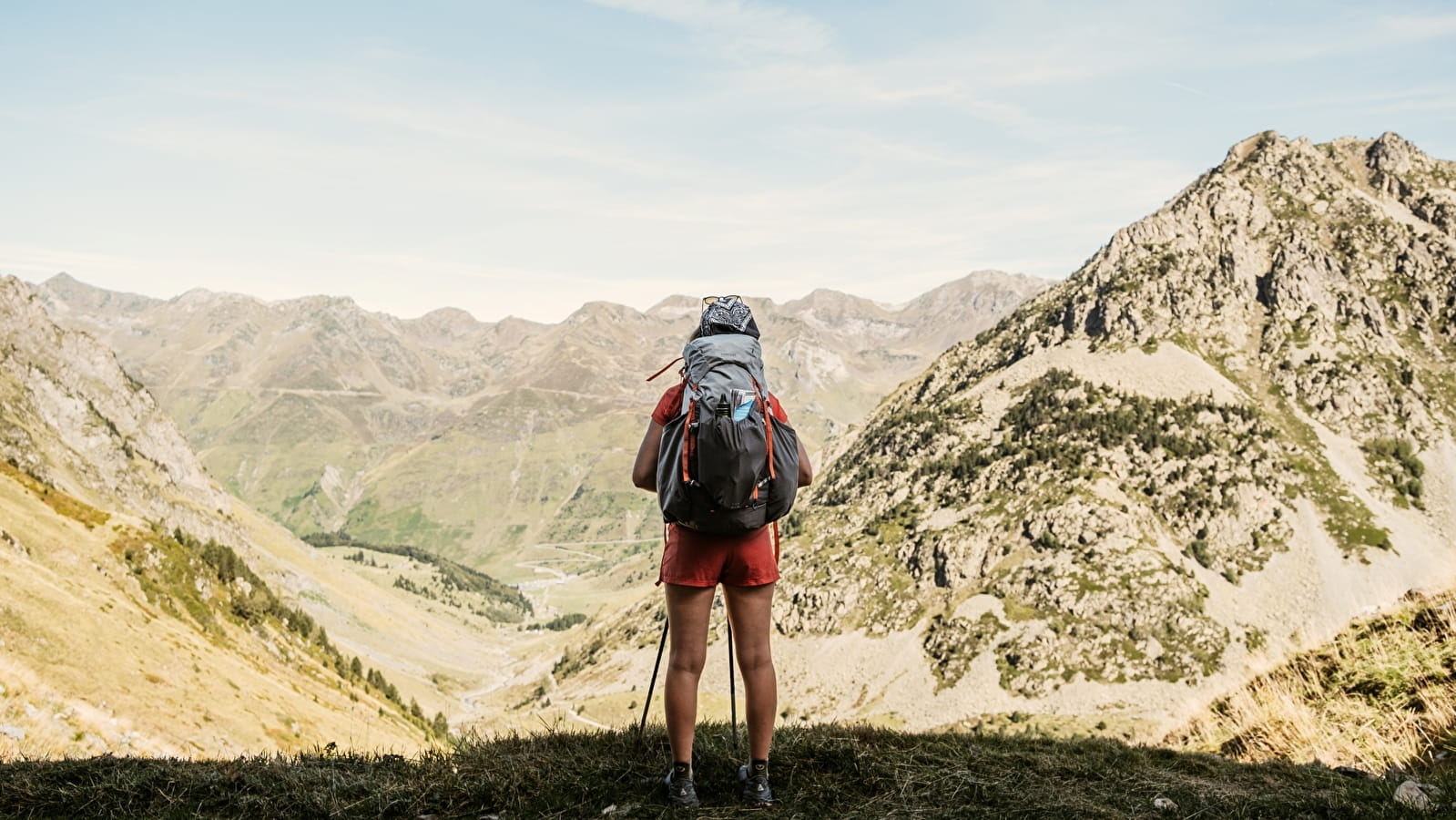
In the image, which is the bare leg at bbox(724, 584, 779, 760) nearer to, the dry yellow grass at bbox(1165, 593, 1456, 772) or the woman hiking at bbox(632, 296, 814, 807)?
the woman hiking at bbox(632, 296, 814, 807)

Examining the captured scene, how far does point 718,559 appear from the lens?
751cm

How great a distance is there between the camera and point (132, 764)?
8.60m

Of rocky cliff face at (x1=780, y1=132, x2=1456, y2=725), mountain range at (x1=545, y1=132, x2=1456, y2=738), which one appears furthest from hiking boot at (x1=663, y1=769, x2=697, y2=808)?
rocky cliff face at (x1=780, y1=132, x2=1456, y2=725)

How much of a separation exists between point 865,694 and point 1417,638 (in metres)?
139

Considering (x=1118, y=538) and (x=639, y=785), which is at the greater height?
(x=639, y=785)

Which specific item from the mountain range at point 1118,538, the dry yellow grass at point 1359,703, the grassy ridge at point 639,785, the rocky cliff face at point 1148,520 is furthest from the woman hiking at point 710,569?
the rocky cliff face at point 1148,520

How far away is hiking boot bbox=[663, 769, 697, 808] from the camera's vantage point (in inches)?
303

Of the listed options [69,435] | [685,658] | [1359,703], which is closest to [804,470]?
[685,658]

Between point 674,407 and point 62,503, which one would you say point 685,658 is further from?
point 62,503

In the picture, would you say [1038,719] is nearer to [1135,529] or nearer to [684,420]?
[1135,529]

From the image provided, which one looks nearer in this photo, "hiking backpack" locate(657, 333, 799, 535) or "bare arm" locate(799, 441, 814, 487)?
"hiking backpack" locate(657, 333, 799, 535)

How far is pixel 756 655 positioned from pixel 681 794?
1471 mm

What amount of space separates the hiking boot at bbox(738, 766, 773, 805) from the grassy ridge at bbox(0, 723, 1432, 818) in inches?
5.8

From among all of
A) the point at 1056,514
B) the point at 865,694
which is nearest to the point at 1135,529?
the point at 1056,514
